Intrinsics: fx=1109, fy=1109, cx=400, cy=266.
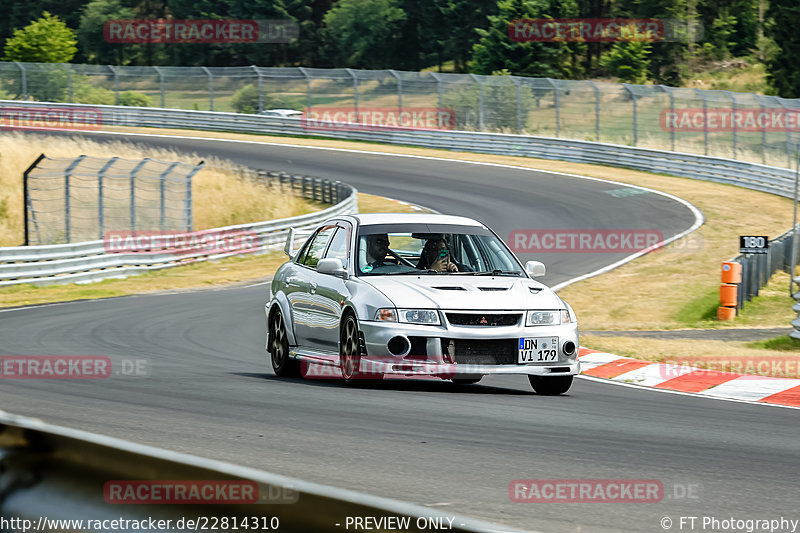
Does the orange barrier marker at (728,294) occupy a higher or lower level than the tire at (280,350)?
lower

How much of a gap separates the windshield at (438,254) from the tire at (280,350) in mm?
1265

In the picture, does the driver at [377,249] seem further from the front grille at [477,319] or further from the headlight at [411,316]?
the front grille at [477,319]

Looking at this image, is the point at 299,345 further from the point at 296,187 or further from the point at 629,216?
the point at 296,187

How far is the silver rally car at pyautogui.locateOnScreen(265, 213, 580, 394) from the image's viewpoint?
8.98 meters

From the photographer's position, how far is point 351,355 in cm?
947

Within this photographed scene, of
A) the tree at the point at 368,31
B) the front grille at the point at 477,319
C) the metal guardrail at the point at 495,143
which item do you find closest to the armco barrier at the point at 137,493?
the front grille at the point at 477,319

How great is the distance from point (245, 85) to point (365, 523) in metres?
55.8

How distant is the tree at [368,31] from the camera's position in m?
89.5

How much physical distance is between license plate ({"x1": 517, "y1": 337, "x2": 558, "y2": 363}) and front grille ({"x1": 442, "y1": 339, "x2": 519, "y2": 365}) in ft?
0.43

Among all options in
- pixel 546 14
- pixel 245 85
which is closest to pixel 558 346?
pixel 245 85

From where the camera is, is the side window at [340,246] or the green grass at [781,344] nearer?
the side window at [340,246]

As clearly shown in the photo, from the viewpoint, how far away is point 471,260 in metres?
10.6

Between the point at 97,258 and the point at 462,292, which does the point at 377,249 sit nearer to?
the point at 462,292

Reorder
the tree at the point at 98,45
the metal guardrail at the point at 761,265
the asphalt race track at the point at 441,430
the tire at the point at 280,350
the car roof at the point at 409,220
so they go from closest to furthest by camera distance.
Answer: the asphalt race track at the point at 441,430 → the car roof at the point at 409,220 → the tire at the point at 280,350 → the metal guardrail at the point at 761,265 → the tree at the point at 98,45
